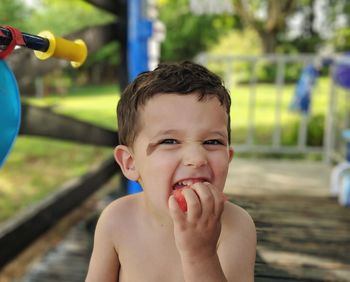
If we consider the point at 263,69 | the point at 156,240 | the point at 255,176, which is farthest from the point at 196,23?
the point at 156,240

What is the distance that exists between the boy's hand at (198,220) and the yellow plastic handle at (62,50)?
318 mm

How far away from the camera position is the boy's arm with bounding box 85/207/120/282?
39.5 inches

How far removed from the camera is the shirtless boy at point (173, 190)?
2.45ft

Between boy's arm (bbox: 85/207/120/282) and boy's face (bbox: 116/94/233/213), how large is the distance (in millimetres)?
168

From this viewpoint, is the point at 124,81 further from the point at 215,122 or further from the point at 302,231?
the point at 215,122

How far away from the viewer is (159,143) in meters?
0.89

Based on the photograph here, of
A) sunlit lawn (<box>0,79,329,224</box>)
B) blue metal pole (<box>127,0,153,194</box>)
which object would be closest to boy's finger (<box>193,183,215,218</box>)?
sunlit lawn (<box>0,79,329,224</box>)

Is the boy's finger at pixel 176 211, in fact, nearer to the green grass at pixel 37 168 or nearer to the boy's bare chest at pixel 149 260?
the boy's bare chest at pixel 149 260

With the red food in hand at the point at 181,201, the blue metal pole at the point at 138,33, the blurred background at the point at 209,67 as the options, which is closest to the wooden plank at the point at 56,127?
the blurred background at the point at 209,67

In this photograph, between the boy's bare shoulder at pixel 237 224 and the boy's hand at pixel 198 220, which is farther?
the boy's bare shoulder at pixel 237 224

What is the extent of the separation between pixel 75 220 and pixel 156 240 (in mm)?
3092

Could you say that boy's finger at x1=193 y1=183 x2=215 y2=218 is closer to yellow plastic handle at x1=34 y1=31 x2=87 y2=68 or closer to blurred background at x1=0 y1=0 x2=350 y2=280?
yellow plastic handle at x1=34 y1=31 x2=87 y2=68

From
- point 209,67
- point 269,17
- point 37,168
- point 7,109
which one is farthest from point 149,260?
point 269,17

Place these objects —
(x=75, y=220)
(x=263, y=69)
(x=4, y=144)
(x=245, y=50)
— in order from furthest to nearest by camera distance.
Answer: (x=245, y=50)
(x=263, y=69)
(x=75, y=220)
(x=4, y=144)
